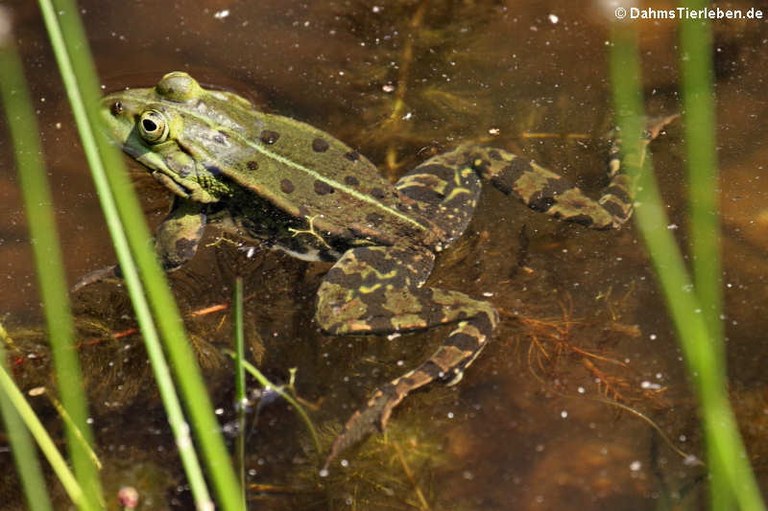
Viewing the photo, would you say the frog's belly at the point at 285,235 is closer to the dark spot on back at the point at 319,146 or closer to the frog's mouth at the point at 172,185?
the frog's mouth at the point at 172,185

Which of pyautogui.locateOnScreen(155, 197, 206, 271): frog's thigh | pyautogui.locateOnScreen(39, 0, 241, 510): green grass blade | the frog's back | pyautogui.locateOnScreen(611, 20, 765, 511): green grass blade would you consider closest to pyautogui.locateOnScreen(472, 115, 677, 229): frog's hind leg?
pyautogui.locateOnScreen(611, 20, 765, 511): green grass blade

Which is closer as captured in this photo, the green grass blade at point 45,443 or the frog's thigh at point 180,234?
the green grass blade at point 45,443

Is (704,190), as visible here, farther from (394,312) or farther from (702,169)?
(394,312)

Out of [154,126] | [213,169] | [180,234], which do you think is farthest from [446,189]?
[154,126]

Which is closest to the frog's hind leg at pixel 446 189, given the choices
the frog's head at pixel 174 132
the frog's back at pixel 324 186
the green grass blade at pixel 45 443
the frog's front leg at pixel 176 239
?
the frog's back at pixel 324 186

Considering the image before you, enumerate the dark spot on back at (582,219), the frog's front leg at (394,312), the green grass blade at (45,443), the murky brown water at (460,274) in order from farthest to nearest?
the dark spot on back at (582,219), the frog's front leg at (394,312), the murky brown water at (460,274), the green grass blade at (45,443)
